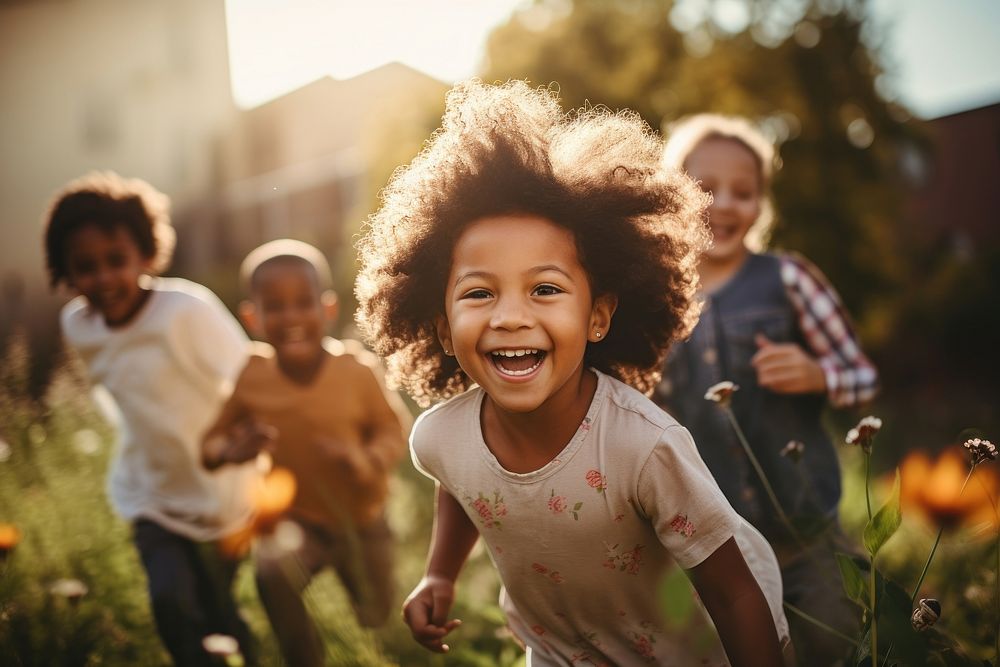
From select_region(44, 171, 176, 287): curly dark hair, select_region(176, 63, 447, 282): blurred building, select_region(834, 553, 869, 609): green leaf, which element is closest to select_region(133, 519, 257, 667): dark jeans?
select_region(44, 171, 176, 287): curly dark hair

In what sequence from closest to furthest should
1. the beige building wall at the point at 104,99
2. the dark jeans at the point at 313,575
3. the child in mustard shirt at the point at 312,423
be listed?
1. the dark jeans at the point at 313,575
2. the child in mustard shirt at the point at 312,423
3. the beige building wall at the point at 104,99

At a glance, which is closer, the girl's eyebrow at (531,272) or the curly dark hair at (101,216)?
the girl's eyebrow at (531,272)

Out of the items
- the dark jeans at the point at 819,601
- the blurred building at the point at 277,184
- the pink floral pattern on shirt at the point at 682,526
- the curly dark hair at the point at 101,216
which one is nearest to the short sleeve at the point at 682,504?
the pink floral pattern on shirt at the point at 682,526

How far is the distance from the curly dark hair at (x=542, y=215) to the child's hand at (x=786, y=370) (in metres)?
0.67

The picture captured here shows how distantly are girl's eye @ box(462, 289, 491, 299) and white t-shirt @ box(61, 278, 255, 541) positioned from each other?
195 cm

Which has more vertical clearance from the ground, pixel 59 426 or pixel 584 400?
pixel 584 400

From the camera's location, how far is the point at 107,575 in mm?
3898

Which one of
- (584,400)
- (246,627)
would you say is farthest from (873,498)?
(584,400)

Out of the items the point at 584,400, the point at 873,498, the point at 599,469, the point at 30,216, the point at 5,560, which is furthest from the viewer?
the point at 30,216

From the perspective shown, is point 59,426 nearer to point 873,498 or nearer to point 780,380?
point 780,380

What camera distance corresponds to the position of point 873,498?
242 inches

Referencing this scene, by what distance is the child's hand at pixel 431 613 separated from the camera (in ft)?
6.64

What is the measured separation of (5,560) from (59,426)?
2172 mm

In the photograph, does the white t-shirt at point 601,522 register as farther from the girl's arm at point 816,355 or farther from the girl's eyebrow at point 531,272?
the girl's arm at point 816,355
